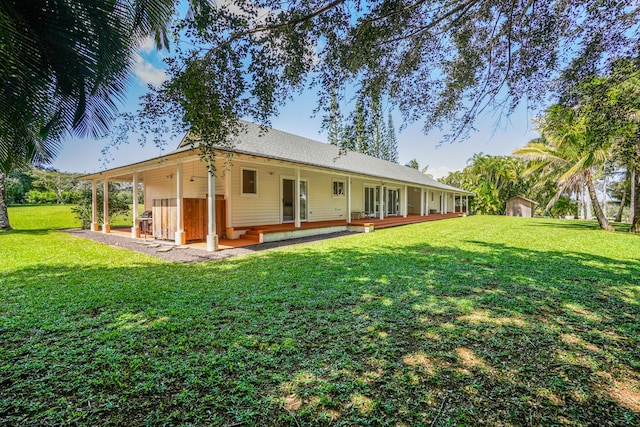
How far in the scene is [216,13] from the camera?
4.39 m

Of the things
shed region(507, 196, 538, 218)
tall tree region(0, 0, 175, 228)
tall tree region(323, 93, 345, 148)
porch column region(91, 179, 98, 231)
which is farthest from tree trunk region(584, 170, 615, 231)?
porch column region(91, 179, 98, 231)

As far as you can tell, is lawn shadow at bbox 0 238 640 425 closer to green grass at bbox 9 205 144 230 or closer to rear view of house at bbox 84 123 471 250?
rear view of house at bbox 84 123 471 250

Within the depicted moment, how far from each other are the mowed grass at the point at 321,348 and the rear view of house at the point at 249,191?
3311mm

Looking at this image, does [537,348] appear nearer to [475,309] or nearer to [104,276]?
[475,309]

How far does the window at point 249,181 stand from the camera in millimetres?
11617

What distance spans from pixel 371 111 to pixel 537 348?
14.4 ft

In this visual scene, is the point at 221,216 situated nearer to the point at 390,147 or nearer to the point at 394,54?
the point at 394,54

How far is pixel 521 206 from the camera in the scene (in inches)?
1278

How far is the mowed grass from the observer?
2094 millimetres

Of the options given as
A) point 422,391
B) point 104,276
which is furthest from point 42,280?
point 422,391

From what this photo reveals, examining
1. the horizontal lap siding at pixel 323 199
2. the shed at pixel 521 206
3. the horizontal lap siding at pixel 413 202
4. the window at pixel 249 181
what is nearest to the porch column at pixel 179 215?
the window at pixel 249 181

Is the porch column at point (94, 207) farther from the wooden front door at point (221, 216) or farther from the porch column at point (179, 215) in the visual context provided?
the wooden front door at point (221, 216)

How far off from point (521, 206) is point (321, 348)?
37247 mm

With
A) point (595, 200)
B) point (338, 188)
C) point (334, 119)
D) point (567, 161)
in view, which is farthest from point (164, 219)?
point (567, 161)
